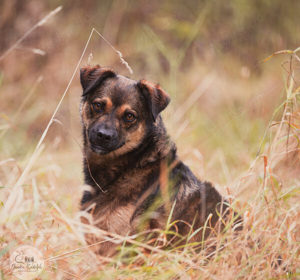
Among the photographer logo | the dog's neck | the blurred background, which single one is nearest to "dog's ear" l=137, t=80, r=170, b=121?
the dog's neck

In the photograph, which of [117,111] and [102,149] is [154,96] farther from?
[102,149]

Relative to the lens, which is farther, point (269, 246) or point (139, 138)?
point (139, 138)

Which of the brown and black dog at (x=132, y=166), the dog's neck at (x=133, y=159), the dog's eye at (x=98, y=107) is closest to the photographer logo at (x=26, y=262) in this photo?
the brown and black dog at (x=132, y=166)

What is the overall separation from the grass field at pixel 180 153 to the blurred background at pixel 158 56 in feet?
0.12

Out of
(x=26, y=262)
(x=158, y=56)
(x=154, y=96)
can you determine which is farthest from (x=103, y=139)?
(x=158, y=56)

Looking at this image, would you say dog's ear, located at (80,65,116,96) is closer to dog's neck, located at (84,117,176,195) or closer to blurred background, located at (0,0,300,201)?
dog's neck, located at (84,117,176,195)

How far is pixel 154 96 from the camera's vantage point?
146 inches

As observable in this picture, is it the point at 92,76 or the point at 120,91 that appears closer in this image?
the point at 120,91

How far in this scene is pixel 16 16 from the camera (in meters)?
7.20

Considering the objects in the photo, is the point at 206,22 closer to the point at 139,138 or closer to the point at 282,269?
the point at 139,138

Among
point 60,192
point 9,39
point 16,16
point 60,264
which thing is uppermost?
point 16,16

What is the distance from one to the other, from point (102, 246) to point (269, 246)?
1474 mm

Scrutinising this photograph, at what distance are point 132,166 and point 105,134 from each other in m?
0.42

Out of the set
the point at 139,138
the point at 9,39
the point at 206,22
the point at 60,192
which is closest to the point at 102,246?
the point at 139,138
